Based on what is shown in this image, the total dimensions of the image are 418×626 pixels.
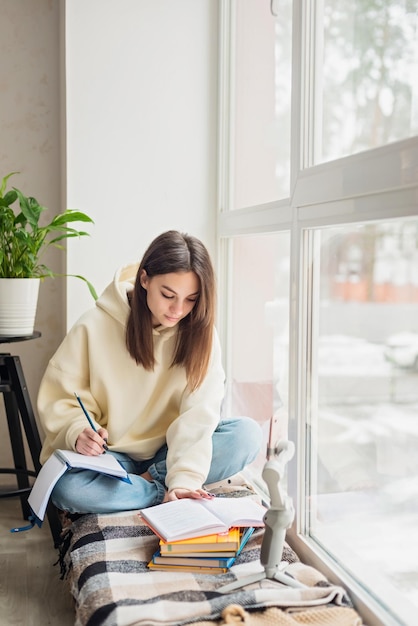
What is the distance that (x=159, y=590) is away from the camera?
160 centimetres

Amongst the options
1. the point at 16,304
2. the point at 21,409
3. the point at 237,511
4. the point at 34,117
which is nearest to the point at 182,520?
the point at 237,511

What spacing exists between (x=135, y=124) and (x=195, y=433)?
113cm

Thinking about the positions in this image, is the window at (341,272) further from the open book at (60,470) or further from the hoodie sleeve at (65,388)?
the hoodie sleeve at (65,388)

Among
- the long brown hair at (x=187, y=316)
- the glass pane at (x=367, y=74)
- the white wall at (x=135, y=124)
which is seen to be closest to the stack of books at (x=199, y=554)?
the long brown hair at (x=187, y=316)

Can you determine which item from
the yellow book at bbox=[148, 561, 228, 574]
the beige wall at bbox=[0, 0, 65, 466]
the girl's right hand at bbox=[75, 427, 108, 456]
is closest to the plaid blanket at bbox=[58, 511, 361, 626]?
the yellow book at bbox=[148, 561, 228, 574]

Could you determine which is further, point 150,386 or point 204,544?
point 150,386

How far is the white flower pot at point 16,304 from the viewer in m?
2.39

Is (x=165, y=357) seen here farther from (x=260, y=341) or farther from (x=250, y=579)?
(x=250, y=579)

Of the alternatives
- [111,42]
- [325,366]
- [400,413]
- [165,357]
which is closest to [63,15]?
[111,42]

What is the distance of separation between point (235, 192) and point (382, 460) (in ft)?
4.55

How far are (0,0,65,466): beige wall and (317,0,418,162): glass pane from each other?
134 cm

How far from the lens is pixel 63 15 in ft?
8.76

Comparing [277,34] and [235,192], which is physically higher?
[277,34]

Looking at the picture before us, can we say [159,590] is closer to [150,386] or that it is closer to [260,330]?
[150,386]
